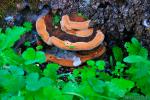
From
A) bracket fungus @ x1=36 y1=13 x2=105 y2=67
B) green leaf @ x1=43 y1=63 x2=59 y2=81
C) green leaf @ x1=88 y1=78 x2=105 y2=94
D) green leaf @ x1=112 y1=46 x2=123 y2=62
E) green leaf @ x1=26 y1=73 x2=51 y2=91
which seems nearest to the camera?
green leaf @ x1=26 y1=73 x2=51 y2=91

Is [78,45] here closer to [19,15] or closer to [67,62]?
[67,62]

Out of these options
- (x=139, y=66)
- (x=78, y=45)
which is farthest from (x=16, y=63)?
(x=78, y=45)

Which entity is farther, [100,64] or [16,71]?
[100,64]

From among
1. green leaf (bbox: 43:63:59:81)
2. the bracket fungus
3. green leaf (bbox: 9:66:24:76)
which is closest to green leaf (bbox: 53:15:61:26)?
the bracket fungus

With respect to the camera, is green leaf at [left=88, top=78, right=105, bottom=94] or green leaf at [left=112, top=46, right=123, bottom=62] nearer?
green leaf at [left=88, top=78, right=105, bottom=94]

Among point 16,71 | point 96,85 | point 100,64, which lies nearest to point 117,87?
point 96,85

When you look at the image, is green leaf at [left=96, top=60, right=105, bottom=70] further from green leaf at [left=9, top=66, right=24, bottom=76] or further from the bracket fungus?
green leaf at [left=9, top=66, right=24, bottom=76]

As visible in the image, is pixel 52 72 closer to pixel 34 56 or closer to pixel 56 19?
pixel 34 56

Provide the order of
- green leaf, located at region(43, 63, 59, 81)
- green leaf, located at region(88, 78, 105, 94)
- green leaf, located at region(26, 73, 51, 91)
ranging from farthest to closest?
green leaf, located at region(43, 63, 59, 81) < green leaf, located at region(88, 78, 105, 94) < green leaf, located at region(26, 73, 51, 91)

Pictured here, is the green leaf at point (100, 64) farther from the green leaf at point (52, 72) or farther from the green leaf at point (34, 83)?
the green leaf at point (34, 83)
